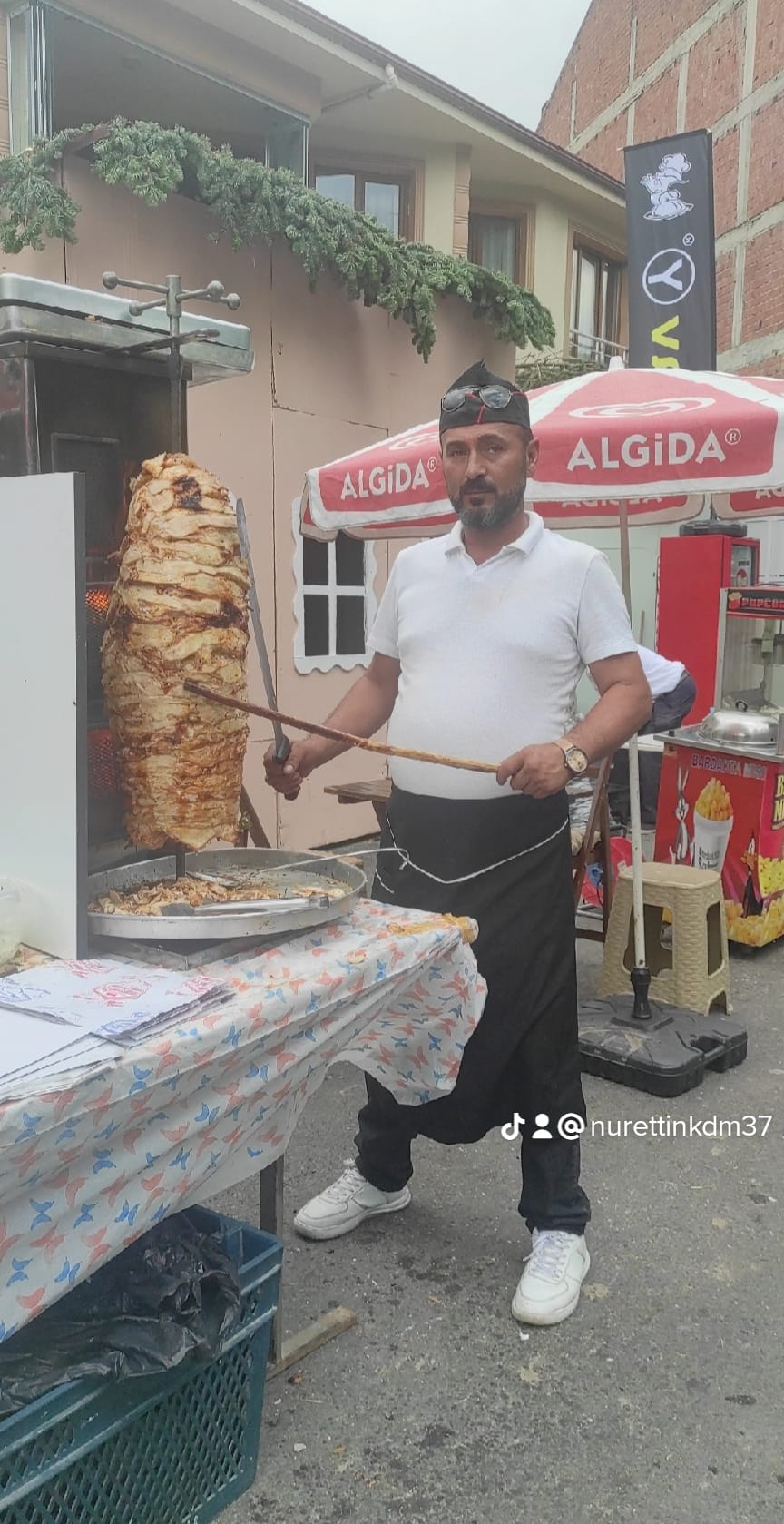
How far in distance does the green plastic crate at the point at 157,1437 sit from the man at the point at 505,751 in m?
0.80

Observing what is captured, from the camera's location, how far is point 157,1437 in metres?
1.75

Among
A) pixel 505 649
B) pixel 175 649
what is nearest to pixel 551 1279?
pixel 505 649

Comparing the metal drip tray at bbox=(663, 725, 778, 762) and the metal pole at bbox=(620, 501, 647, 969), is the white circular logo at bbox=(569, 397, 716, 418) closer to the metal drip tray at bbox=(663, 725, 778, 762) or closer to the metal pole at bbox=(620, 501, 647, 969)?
the metal pole at bbox=(620, 501, 647, 969)

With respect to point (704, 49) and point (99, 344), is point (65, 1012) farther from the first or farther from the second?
point (704, 49)

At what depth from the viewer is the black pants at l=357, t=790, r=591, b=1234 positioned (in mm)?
2492

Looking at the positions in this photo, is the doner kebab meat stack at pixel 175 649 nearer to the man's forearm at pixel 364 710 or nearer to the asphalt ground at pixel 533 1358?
the man's forearm at pixel 364 710

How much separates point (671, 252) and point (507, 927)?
Answer: 846 cm

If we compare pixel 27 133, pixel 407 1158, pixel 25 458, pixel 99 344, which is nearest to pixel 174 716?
pixel 25 458

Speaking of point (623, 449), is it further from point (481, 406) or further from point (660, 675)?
point (660, 675)

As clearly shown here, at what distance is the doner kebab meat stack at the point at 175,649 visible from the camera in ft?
6.16

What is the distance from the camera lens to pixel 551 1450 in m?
2.17

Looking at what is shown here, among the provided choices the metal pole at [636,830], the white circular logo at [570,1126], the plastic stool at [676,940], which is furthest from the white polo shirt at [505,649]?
the plastic stool at [676,940]

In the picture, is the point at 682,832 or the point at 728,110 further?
the point at 728,110

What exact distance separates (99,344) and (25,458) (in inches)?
10.9
